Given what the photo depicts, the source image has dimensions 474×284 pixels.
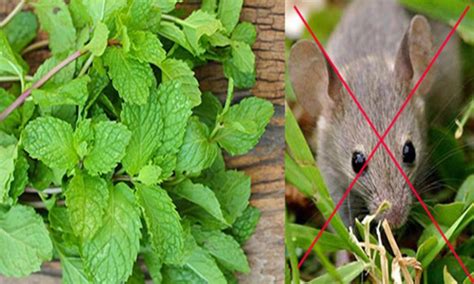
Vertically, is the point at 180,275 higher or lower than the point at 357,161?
lower

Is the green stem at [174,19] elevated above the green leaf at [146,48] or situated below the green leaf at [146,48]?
above

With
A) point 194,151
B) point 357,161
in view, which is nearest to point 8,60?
point 194,151

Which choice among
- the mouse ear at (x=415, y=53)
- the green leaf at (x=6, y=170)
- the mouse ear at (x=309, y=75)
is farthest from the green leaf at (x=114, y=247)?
the mouse ear at (x=415, y=53)

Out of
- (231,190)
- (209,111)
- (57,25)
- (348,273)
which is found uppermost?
(57,25)

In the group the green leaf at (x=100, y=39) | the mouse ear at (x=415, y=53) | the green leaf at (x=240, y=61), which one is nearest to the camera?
the green leaf at (x=100, y=39)

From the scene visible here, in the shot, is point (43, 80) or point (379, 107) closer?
point (43, 80)

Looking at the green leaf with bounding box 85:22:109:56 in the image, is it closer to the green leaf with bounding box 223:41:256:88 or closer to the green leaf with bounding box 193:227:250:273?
the green leaf with bounding box 223:41:256:88

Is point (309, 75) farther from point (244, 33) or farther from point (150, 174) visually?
point (150, 174)

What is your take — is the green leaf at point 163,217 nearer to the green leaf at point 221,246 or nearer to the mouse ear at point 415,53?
the green leaf at point 221,246
